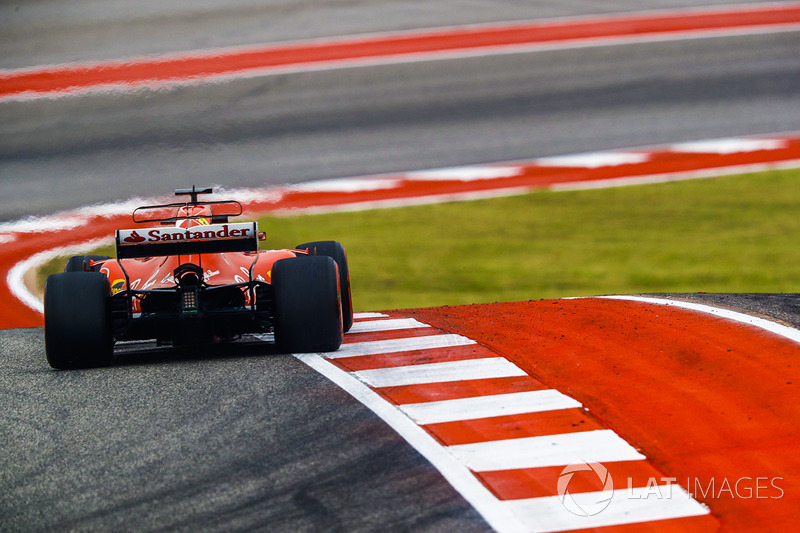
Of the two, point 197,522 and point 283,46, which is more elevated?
point 283,46

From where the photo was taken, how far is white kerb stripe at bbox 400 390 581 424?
22.4ft

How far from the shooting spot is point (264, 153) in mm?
16141

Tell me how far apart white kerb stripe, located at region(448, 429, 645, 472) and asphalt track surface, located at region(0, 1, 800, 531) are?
381 millimetres

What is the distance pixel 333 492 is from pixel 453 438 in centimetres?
111

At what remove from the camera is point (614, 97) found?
1788 cm

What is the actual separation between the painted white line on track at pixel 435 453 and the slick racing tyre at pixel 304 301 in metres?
0.33

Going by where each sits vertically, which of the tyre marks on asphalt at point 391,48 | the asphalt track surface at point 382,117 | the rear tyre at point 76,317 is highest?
the tyre marks on asphalt at point 391,48

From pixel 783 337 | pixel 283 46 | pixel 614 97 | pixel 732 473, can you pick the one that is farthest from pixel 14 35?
pixel 732 473

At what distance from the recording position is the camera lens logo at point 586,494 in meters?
5.36

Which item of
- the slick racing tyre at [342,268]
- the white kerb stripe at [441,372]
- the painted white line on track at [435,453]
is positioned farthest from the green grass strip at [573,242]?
the painted white line on track at [435,453]

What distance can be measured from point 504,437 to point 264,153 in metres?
10.4

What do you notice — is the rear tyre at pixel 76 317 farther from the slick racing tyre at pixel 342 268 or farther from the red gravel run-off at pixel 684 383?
the red gravel run-off at pixel 684 383

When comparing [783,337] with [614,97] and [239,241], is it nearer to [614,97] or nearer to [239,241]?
[239,241]

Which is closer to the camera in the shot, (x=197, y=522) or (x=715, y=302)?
(x=197, y=522)
